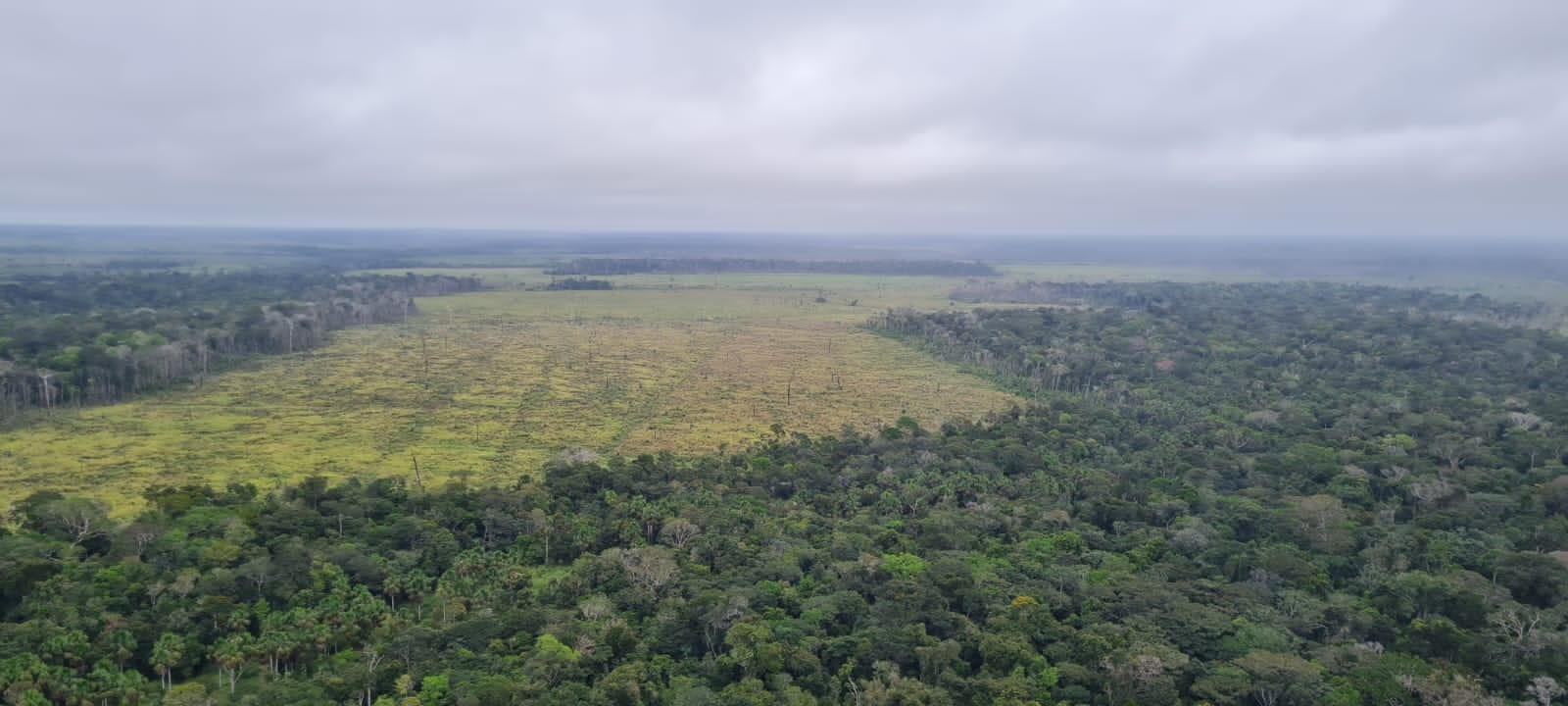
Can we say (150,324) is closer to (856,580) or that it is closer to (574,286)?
(856,580)

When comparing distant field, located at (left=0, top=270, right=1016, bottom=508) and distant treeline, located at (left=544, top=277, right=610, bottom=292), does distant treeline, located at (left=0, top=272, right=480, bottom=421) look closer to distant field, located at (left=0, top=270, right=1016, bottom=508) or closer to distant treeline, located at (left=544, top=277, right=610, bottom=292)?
distant field, located at (left=0, top=270, right=1016, bottom=508)

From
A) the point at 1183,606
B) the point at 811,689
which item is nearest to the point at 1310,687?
the point at 1183,606

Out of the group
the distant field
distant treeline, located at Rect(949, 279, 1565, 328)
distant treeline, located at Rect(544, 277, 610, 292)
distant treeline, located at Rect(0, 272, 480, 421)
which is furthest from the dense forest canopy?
distant treeline, located at Rect(544, 277, 610, 292)

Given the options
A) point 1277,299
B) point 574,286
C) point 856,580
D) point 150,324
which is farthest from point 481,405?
point 1277,299

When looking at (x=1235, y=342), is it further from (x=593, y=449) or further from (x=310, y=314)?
(x=310, y=314)

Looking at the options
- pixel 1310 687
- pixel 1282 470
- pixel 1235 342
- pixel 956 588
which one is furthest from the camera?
pixel 1235 342

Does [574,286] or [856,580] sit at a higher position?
[574,286]
